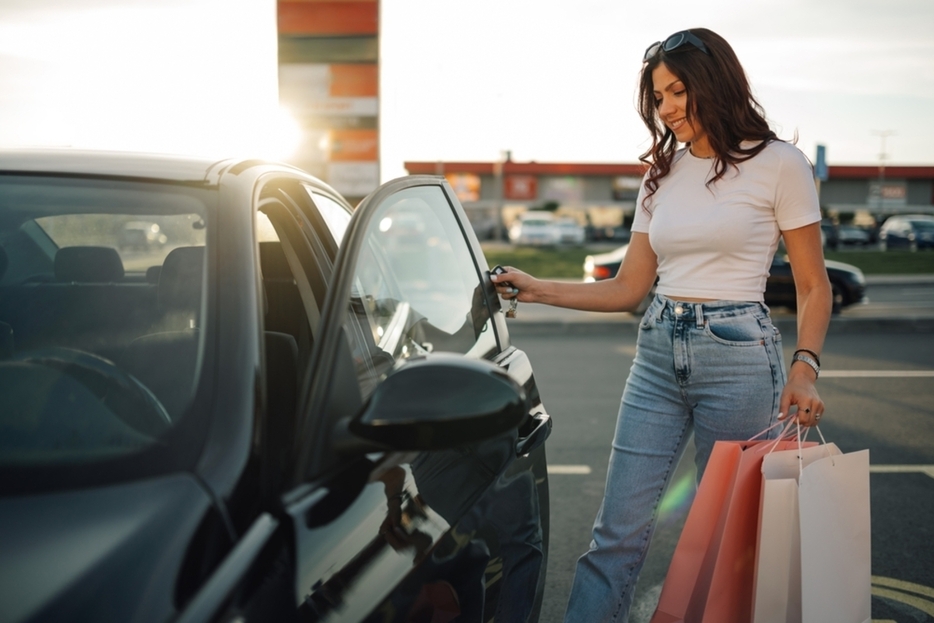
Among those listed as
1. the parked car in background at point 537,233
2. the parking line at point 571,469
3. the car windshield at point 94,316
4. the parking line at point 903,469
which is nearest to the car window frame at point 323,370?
the car windshield at point 94,316

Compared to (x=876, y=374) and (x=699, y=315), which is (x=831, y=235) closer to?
(x=876, y=374)

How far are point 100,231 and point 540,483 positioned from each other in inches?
50.1

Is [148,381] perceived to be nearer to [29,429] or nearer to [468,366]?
[29,429]

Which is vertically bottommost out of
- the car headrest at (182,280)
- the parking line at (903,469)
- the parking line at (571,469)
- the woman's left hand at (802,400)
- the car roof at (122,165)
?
the parking line at (571,469)

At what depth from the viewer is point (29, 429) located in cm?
145

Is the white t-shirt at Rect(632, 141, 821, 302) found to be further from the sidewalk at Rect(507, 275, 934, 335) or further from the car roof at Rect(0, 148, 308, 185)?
the sidewalk at Rect(507, 275, 934, 335)

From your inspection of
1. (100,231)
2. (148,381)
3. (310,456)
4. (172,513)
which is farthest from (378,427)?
(100,231)

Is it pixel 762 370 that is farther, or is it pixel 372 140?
pixel 372 140

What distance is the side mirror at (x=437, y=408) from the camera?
1.37 meters

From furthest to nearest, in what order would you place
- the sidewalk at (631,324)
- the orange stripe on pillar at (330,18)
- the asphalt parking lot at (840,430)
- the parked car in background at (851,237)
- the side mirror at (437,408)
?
the parked car in background at (851,237)
the orange stripe on pillar at (330,18)
the sidewalk at (631,324)
the asphalt parking lot at (840,430)
the side mirror at (437,408)

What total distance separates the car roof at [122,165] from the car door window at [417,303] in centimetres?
36

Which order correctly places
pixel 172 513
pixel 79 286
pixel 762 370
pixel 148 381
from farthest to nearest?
pixel 762 370, pixel 79 286, pixel 148 381, pixel 172 513

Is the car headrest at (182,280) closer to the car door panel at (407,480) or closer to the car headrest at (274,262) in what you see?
the car door panel at (407,480)

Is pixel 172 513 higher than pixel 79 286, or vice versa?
pixel 79 286
